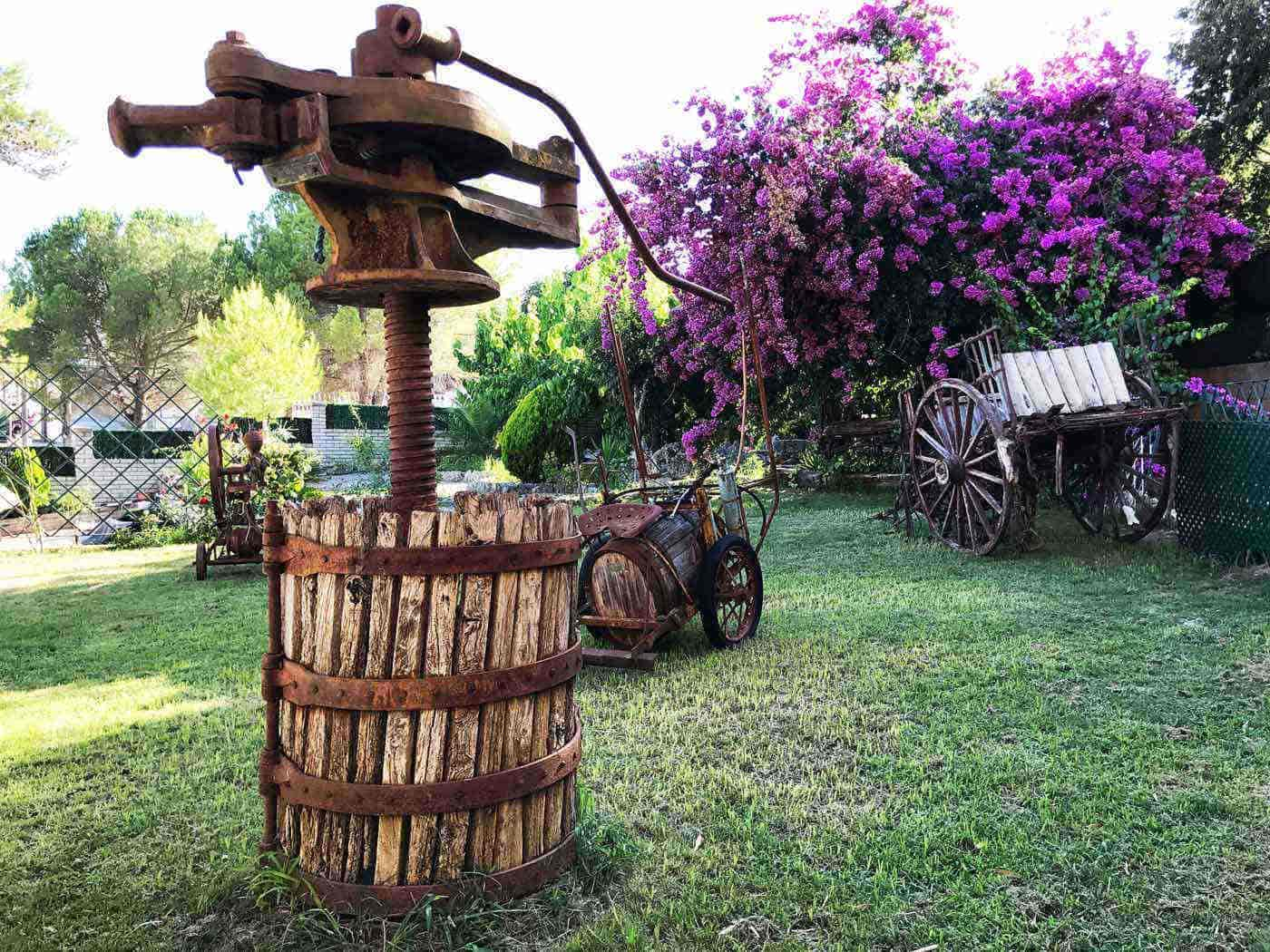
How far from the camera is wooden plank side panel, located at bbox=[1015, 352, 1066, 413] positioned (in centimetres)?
659

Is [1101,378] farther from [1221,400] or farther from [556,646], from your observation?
[556,646]

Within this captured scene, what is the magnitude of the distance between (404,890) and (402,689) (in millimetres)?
510

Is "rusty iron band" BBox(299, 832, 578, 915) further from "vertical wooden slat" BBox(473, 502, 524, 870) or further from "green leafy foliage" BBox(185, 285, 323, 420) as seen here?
"green leafy foliage" BBox(185, 285, 323, 420)

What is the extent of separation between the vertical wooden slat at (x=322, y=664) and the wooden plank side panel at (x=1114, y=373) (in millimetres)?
6638

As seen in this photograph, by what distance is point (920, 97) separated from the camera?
11383 mm

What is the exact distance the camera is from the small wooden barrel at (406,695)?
210 cm

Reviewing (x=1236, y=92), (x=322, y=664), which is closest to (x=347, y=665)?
(x=322, y=664)

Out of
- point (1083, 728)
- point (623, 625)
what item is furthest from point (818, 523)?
point (1083, 728)

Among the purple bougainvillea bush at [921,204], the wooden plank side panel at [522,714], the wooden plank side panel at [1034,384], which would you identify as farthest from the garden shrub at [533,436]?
the wooden plank side panel at [522,714]

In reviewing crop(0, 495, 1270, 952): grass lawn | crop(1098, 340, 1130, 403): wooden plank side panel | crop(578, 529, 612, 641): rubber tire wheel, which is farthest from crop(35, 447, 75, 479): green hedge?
crop(1098, 340, 1130, 403): wooden plank side panel

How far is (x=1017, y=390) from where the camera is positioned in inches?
259

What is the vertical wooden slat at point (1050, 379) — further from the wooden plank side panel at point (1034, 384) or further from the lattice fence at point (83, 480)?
the lattice fence at point (83, 480)

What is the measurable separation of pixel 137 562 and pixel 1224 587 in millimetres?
9813

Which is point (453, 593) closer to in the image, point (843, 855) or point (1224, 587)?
point (843, 855)
